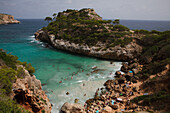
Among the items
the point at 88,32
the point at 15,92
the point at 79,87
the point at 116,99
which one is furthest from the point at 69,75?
the point at 88,32

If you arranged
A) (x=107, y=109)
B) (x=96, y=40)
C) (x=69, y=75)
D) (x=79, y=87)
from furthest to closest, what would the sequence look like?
(x=96, y=40) → (x=69, y=75) → (x=79, y=87) → (x=107, y=109)

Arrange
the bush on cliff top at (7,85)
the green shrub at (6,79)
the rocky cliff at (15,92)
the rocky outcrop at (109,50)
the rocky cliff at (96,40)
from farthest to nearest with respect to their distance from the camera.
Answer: the rocky cliff at (96,40)
the rocky outcrop at (109,50)
the green shrub at (6,79)
the rocky cliff at (15,92)
the bush on cliff top at (7,85)

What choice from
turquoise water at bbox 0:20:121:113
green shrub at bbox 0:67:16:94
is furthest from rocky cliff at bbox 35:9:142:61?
green shrub at bbox 0:67:16:94

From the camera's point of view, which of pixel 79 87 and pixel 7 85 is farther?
pixel 79 87

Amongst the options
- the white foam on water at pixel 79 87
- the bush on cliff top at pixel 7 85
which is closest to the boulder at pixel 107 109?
the white foam on water at pixel 79 87

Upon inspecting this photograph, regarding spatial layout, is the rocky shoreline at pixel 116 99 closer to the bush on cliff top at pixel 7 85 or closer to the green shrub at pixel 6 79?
the bush on cliff top at pixel 7 85

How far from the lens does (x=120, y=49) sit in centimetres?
3862

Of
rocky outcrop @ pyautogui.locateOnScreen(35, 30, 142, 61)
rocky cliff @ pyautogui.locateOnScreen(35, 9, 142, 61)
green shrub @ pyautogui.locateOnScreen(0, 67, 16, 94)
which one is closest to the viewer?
green shrub @ pyautogui.locateOnScreen(0, 67, 16, 94)

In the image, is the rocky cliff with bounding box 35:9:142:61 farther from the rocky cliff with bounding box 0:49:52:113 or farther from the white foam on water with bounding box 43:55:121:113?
the rocky cliff with bounding box 0:49:52:113

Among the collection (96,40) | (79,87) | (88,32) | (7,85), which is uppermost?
(88,32)

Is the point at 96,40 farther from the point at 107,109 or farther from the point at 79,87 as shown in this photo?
the point at 107,109

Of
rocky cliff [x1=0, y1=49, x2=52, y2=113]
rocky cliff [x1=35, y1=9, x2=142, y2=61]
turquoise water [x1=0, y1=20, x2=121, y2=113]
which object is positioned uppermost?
rocky cliff [x1=35, y1=9, x2=142, y2=61]

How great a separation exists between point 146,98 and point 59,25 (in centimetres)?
5410

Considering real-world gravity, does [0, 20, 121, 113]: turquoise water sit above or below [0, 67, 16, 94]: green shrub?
below
